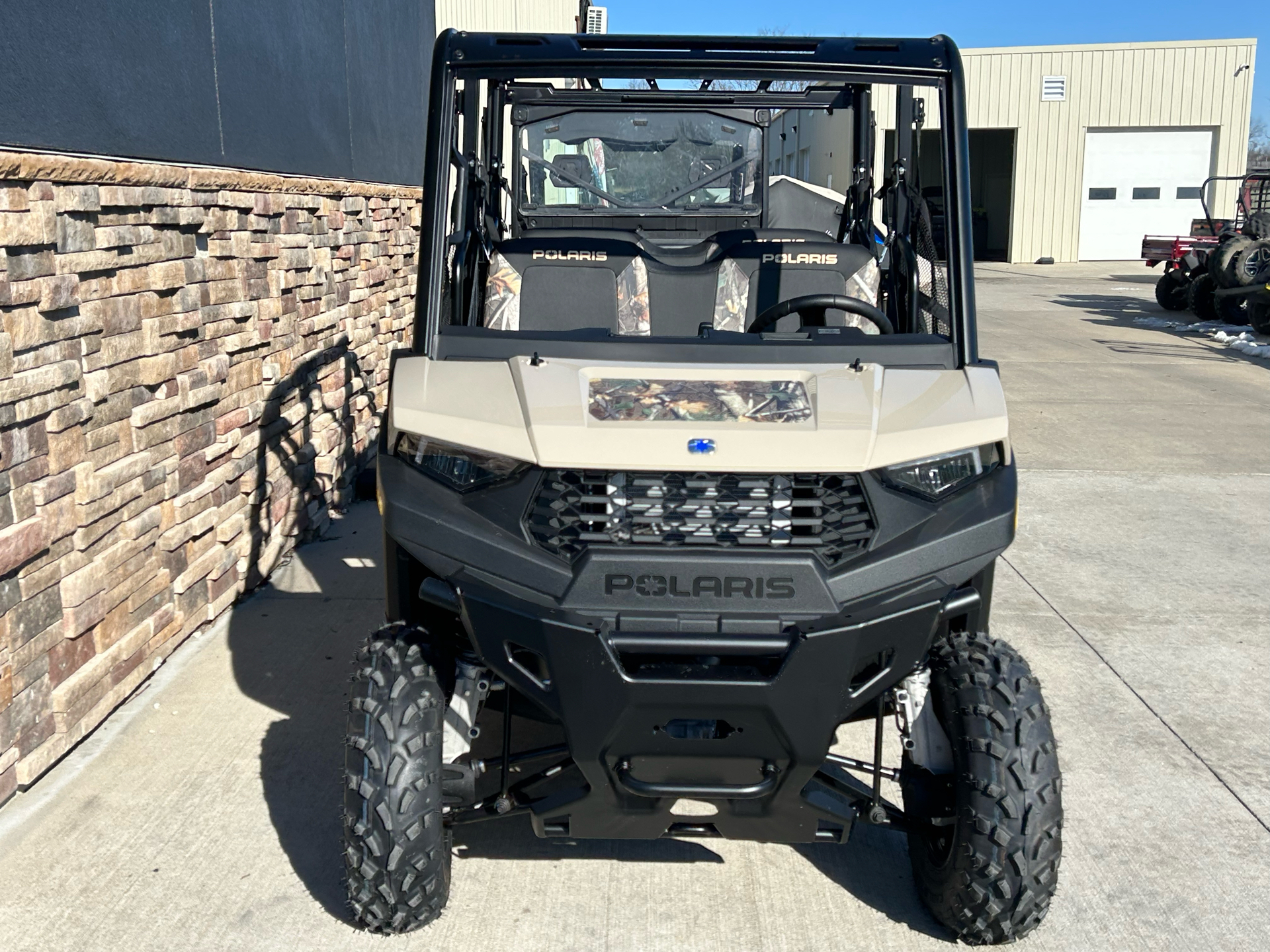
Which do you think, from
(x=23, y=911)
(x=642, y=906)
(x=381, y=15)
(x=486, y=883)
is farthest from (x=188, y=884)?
(x=381, y=15)

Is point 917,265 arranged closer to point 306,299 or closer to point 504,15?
point 306,299

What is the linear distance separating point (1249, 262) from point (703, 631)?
1535 centimetres

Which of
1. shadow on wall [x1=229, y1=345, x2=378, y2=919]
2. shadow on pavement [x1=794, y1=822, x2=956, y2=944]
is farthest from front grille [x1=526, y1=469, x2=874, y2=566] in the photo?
shadow on wall [x1=229, y1=345, x2=378, y2=919]

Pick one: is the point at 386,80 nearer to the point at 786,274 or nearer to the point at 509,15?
the point at 786,274

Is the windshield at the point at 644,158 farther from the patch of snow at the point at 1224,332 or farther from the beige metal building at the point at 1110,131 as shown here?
the beige metal building at the point at 1110,131

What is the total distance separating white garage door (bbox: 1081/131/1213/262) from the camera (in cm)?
2903

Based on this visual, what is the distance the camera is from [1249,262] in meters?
15.6

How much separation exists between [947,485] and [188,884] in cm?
212

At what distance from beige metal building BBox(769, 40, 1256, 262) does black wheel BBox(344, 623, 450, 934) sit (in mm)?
27720

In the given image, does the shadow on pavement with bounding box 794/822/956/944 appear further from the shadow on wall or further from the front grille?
the shadow on wall

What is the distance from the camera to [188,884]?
10.5 ft

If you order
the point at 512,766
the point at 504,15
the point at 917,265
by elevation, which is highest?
the point at 504,15

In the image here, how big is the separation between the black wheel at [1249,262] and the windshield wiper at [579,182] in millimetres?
12071

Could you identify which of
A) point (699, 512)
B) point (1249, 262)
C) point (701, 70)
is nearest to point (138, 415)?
point (701, 70)
